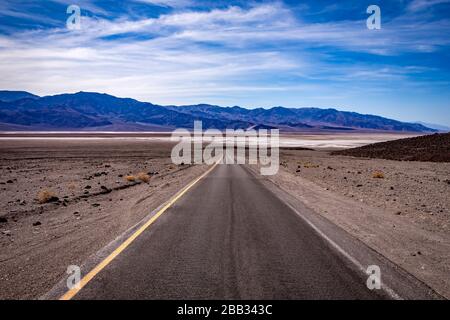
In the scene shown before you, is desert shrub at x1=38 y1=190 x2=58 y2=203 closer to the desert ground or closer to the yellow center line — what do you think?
the desert ground

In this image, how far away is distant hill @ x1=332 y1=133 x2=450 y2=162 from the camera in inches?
1809

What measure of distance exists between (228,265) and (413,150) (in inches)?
2035

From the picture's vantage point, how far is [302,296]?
218 inches

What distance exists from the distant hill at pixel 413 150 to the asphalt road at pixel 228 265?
39.6 meters

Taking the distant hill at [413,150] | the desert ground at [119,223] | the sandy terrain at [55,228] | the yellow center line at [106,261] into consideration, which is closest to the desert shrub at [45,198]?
the desert ground at [119,223]

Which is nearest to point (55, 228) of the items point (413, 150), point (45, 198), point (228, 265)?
point (45, 198)

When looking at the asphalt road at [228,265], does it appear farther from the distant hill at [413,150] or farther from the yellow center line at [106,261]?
the distant hill at [413,150]

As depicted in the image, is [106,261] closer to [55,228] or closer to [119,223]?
[119,223]

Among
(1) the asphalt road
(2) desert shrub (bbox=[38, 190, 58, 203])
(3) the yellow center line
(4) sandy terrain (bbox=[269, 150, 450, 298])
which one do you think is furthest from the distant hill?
(3) the yellow center line

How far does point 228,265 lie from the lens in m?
6.86

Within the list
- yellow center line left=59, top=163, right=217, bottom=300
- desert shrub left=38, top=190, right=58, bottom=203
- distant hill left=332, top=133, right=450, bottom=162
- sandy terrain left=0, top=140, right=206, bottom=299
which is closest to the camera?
yellow center line left=59, top=163, right=217, bottom=300

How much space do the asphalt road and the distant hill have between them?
130 feet

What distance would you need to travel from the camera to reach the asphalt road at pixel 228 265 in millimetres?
5668
